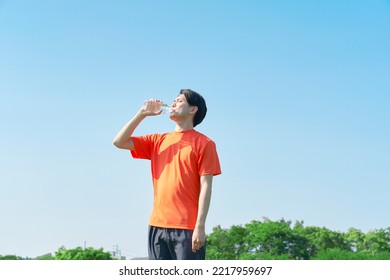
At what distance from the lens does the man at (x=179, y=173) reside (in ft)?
10.7

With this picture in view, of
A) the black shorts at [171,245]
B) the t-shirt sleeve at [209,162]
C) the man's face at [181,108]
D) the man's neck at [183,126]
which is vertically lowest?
the black shorts at [171,245]

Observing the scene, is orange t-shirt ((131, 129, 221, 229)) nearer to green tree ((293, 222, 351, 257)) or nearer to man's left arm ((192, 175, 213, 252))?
man's left arm ((192, 175, 213, 252))

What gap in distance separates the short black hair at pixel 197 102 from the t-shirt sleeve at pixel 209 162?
279mm

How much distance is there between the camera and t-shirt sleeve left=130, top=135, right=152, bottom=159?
360cm

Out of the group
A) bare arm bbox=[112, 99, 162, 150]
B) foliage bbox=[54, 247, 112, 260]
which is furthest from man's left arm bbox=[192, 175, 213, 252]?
foliage bbox=[54, 247, 112, 260]

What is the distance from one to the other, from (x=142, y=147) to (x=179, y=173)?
14.5 inches

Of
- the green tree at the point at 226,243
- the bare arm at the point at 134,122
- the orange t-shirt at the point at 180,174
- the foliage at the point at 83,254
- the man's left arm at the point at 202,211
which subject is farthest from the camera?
the green tree at the point at 226,243

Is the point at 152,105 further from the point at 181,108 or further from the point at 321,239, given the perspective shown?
the point at 321,239

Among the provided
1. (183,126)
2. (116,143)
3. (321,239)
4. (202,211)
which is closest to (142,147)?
(116,143)

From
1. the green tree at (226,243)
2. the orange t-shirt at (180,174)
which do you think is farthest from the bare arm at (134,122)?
the green tree at (226,243)

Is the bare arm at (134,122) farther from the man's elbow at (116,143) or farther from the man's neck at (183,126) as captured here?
the man's neck at (183,126)

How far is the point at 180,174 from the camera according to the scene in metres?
3.38

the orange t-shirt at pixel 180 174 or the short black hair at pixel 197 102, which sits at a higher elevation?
the short black hair at pixel 197 102
